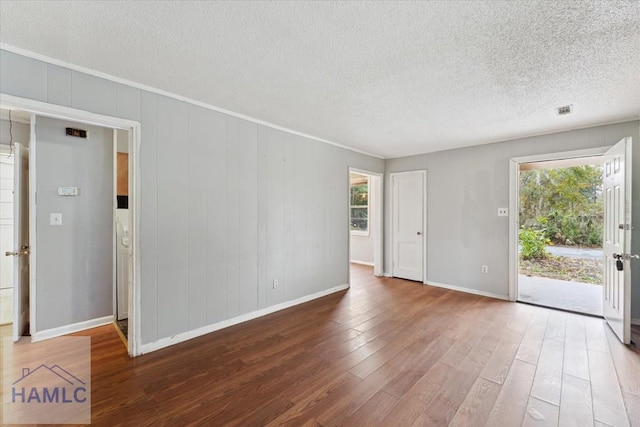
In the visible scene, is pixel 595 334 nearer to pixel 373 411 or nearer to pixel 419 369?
pixel 419 369

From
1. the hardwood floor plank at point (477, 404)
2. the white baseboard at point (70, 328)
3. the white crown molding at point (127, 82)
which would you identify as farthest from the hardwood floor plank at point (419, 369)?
the white baseboard at point (70, 328)

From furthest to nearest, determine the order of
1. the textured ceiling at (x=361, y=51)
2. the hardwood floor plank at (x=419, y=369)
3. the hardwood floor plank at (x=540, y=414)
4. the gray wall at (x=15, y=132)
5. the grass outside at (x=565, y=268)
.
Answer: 1. the grass outside at (x=565, y=268)
2. the gray wall at (x=15, y=132)
3. the hardwood floor plank at (x=419, y=369)
4. the hardwood floor plank at (x=540, y=414)
5. the textured ceiling at (x=361, y=51)

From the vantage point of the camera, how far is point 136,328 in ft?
8.13

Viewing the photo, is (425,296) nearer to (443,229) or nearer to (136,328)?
(443,229)

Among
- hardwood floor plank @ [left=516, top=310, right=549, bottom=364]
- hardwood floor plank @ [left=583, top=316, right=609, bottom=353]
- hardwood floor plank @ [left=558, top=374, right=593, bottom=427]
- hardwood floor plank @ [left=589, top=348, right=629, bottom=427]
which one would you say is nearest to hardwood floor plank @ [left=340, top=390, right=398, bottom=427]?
hardwood floor plank @ [left=558, top=374, right=593, bottom=427]

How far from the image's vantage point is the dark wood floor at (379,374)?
1775mm

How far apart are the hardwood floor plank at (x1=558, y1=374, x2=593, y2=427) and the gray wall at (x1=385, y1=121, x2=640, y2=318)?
2.21 meters

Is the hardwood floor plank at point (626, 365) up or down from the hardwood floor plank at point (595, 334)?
up

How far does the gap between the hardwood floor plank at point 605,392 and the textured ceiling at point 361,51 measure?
2.43 metres

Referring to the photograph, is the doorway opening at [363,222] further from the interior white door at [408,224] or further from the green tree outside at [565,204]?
the green tree outside at [565,204]

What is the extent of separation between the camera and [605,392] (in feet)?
6.54

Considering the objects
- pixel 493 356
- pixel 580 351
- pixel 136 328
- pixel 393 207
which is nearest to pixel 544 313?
pixel 580 351

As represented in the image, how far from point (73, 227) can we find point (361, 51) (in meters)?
3.47

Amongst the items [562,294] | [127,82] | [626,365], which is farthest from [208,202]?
[562,294]
